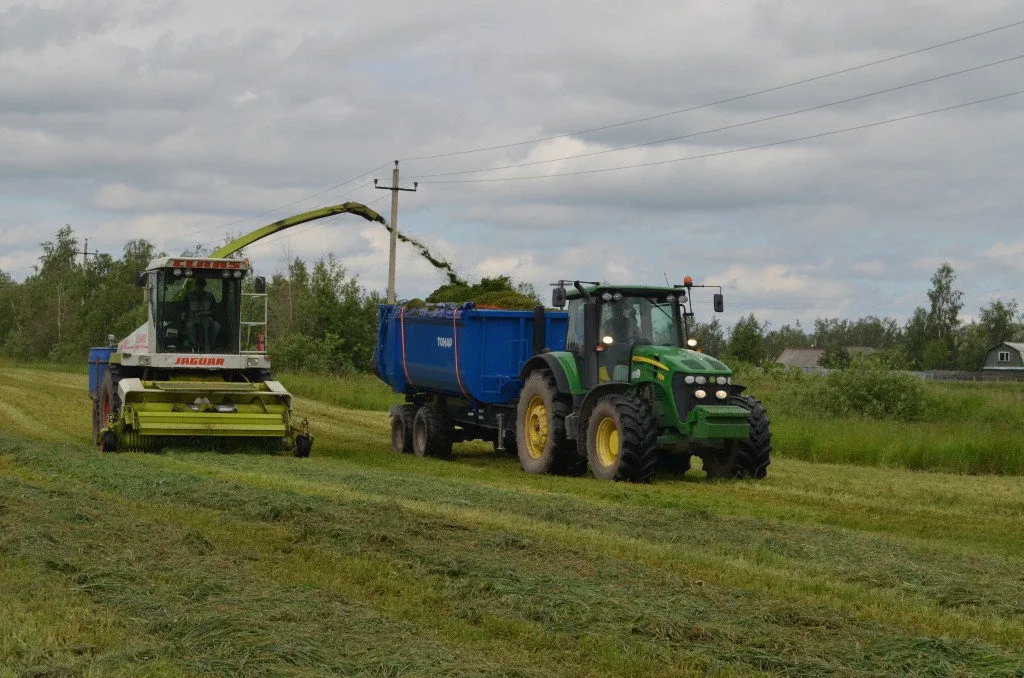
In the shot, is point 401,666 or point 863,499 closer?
point 401,666

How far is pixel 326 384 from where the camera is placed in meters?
31.0

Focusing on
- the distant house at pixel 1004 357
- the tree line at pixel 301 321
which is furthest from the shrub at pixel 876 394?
the distant house at pixel 1004 357

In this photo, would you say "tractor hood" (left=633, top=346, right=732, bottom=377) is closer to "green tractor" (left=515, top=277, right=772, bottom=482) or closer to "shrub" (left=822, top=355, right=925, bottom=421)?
"green tractor" (left=515, top=277, right=772, bottom=482)

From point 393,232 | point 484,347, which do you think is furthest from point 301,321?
point 484,347

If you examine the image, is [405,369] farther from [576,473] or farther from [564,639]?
[564,639]

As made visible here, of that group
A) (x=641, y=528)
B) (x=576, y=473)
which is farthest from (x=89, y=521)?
(x=576, y=473)

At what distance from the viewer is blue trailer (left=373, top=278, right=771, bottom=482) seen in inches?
545

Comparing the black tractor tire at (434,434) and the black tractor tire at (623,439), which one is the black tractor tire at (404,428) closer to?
the black tractor tire at (434,434)

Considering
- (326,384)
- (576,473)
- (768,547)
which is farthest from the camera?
(326,384)

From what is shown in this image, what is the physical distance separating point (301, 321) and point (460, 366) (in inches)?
1284

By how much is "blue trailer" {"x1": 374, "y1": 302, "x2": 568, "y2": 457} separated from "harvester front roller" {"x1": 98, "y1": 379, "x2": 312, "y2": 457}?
1.89 meters

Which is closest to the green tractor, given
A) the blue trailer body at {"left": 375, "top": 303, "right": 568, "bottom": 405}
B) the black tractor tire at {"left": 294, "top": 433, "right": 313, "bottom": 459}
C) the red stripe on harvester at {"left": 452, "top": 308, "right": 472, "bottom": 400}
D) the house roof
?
the blue trailer body at {"left": 375, "top": 303, "right": 568, "bottom": 405}

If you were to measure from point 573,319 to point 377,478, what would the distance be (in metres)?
3.31

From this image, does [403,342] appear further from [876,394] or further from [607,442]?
[876,394]
